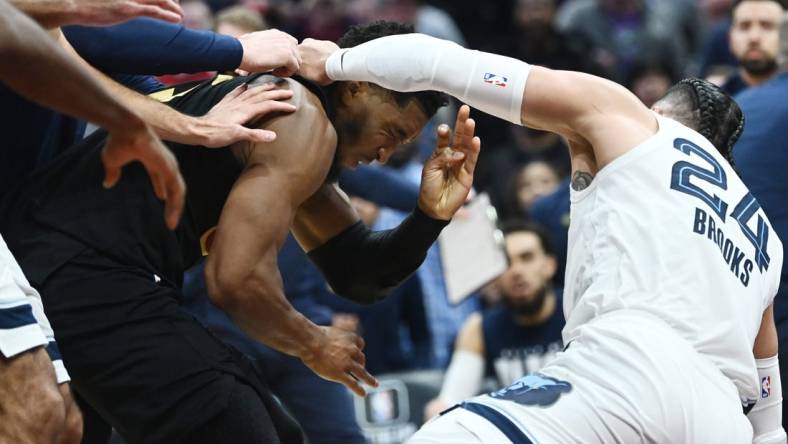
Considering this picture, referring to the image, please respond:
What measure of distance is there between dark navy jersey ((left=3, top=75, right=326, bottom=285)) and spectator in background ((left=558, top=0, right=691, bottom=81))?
23.0 ft

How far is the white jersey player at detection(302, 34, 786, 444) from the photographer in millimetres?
3174

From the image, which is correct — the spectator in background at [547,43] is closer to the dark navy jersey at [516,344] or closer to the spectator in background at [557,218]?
the spectator in background at [557,218]

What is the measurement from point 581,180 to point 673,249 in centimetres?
35

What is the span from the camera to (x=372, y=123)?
3811 millimetres

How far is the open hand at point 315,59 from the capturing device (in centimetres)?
380

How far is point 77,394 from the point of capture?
361cm

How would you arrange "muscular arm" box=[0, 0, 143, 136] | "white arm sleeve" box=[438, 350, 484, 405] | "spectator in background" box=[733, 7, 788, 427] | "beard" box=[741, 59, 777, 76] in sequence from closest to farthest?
1. "muscular arm" box=[0, 0, 143, 136]
2. "spectator in background" box=[733, 7, 788, 427]
3. "beard" box=[741, 59, 777, 76]
4. "white arm sleeve" box=[438, 350, 484, 405]

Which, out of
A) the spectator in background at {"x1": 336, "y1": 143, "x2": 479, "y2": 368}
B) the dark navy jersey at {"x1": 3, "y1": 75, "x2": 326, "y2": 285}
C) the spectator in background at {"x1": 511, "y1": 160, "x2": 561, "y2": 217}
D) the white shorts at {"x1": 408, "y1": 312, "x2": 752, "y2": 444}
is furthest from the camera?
the spectator in background at {"x1": 511, "y1": 160, "x2": 561, "y2": 217}

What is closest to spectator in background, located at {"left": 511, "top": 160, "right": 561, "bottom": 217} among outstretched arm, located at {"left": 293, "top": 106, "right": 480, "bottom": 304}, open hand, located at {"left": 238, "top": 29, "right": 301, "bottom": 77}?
outstretched arm, located at {"left": 293, "top": 106, "right": 480, "bottom": 304}

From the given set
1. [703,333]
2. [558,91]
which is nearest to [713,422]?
[703,333]

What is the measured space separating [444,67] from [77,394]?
4.57ft

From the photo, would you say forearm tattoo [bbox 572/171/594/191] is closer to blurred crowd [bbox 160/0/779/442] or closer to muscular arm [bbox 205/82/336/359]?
muscular arm [bbox 205/82/336/359]

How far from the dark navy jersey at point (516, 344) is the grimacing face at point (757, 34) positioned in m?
1.63

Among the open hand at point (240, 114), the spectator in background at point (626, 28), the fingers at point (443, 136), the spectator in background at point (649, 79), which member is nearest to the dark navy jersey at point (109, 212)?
the open hand at point (240, 114)
